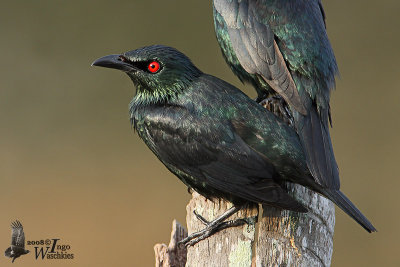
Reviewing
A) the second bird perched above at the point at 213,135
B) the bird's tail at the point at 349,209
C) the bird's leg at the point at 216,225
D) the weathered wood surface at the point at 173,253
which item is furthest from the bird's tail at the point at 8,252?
the bird's tail at the point at 349,209

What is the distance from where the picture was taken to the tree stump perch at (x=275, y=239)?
250 cm

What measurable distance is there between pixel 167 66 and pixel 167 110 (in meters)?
0.22

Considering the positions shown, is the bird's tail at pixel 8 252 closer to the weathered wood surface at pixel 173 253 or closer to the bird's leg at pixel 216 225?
the weathered wood surface at pixel 173 253

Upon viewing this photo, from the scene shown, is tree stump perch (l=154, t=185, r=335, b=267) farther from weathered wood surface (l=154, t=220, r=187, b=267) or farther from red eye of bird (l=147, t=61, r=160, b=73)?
red eye of bird (l=147, t=61, r=160, b=73)

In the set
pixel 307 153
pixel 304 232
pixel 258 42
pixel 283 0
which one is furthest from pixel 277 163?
pixel 283 0

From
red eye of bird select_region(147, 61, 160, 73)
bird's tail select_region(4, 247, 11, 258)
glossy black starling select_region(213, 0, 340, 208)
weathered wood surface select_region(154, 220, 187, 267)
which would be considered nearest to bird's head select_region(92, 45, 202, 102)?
red eye of bird select_region(147, 61, 160, 73)

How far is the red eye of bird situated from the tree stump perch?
65 cm

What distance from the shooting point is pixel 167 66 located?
2.90 m

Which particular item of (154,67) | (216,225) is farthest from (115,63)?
(216,225)

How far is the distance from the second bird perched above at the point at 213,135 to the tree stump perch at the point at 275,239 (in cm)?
9

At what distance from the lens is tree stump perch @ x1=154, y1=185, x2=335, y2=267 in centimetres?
250

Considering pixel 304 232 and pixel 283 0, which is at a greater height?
pixel 283 0

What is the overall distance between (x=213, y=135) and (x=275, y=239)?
19.6 inches

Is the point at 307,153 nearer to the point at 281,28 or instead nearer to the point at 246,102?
the point at 246,102
